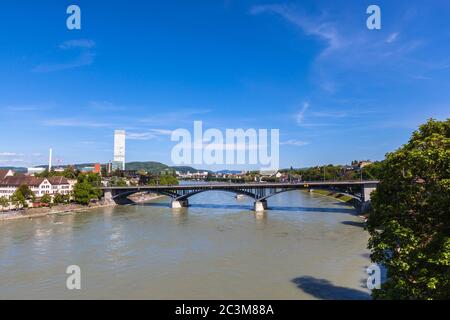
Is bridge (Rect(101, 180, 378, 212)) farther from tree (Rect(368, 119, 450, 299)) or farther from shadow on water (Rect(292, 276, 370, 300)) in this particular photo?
tree (Rect(368, 119, 450, 299))

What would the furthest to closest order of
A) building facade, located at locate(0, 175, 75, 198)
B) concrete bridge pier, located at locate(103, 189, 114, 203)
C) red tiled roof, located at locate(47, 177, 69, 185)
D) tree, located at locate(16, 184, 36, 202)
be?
1. red tiled roof, located at locate(47, 177, 69, 185)
2. concrete bridge pier, located at locate(103, 189, 114, 203)
3. building facade, located at locate(0, 175, 75, 198)
4. tree, located at locate(16, 184, 36, 202)

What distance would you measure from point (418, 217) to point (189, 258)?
51.9 ft

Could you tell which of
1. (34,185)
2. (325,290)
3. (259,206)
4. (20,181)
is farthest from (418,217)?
(20,181)

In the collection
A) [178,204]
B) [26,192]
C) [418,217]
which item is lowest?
[178,204]

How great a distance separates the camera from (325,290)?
16.5 metres

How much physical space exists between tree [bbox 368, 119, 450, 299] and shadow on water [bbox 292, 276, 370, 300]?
18.5 feet

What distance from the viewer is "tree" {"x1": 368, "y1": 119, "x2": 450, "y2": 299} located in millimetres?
9266

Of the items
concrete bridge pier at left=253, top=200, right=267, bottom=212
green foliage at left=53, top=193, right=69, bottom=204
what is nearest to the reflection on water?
concrete bridge pier at left=253, top=200, right=267, bottom=212

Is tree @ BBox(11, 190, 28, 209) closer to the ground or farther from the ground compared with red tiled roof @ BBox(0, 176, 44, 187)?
closer to the ground

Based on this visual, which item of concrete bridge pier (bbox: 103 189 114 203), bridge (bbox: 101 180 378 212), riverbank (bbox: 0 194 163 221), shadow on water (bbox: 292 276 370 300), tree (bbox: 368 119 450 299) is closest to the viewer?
tree (bbox: 368 119 450 299)

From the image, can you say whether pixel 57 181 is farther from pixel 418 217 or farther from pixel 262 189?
pixel 418 217

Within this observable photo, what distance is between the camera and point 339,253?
24078mm

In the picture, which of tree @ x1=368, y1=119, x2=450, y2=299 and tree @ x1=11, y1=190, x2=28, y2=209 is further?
tree @ x1=11, y1=190, x2=28, y2=209

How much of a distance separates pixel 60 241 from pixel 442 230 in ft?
92.2
